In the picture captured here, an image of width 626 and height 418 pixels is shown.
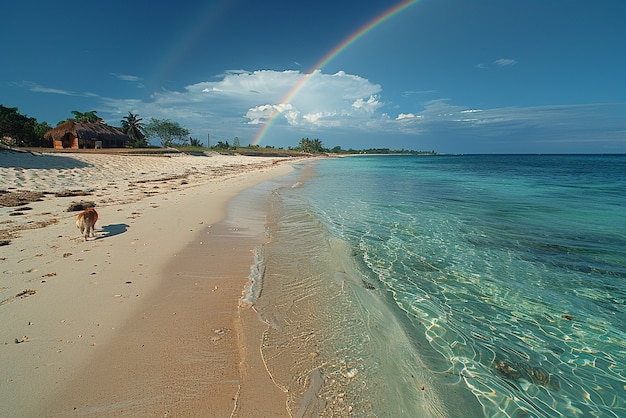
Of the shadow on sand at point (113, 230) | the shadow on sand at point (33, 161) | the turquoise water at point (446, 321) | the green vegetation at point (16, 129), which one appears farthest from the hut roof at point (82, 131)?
the turquoise water at point (446, 321)

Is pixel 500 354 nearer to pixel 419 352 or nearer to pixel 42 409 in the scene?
pixel 419 352

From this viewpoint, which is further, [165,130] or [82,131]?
[165,130]

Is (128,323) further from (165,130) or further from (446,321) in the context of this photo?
(165,130)

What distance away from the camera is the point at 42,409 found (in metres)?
2.32

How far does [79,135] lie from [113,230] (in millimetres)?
43229

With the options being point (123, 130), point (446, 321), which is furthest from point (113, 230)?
point (123, 130)

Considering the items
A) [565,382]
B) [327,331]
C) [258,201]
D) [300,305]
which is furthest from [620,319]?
[258,201]

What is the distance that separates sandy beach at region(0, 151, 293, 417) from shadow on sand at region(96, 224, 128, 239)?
0.09 meters

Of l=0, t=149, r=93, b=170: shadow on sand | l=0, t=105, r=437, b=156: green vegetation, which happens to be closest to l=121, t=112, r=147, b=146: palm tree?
l=0, t=105, r=437, b=156: green vegetation

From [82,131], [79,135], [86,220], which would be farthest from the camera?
[82,131]

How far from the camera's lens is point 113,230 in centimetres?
723

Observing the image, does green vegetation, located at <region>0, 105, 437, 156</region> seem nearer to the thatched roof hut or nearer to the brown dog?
the thatched roof hut

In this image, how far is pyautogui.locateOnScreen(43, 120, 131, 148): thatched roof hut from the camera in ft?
129

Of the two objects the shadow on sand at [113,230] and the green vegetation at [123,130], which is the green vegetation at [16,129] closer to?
the green vegetation at [123,130]
